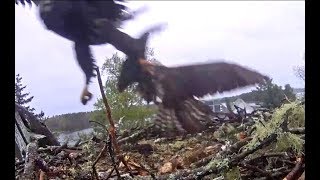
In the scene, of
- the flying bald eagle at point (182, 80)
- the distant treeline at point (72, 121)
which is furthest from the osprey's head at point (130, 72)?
the distant treeline at point (72, 121)

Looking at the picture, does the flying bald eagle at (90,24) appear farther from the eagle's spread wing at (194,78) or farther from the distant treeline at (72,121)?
the distant treeline at (72,121)

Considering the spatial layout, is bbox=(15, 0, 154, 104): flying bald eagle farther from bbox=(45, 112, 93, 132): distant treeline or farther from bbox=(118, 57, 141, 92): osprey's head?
bbox=(45, 112, 93, 132): distant treeline

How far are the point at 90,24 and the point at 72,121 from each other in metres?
0.24

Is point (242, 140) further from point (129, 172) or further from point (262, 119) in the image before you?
point (129, 172)

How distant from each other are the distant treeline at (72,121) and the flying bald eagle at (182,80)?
15cm

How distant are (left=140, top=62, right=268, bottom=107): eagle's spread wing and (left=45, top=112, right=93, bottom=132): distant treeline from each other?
7.2 inches

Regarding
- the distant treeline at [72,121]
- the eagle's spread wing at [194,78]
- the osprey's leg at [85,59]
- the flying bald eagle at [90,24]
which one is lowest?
the distant treeline at [72,121]

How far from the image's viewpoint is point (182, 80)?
1.36ft

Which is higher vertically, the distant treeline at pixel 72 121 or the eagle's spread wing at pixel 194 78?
the eagle's spread wing at pixel 194 78

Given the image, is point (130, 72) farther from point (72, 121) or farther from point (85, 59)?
point (72, 121)

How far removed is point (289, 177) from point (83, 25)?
0.58m

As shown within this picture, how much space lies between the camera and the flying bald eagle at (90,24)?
397mm
